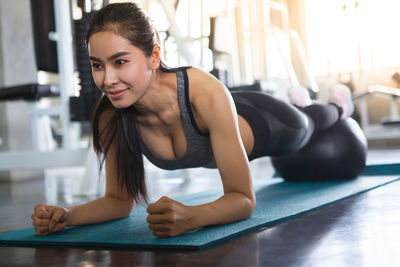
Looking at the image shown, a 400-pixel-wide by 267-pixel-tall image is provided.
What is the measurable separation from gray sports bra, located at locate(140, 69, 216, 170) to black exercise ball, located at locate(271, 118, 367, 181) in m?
0.81

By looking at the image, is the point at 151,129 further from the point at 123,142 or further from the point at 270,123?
the point at 270,123

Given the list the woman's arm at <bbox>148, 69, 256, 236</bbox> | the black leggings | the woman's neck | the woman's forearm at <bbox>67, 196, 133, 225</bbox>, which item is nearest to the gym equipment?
the black leggings

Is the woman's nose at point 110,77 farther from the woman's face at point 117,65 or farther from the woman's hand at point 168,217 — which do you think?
the woman's hand at point 168,217

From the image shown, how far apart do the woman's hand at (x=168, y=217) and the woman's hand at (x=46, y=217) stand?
276 mm

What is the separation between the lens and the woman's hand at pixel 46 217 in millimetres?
1164

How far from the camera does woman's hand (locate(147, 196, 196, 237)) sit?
984mm

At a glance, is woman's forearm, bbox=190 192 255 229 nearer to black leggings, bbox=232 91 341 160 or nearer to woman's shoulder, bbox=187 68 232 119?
woman's shoulder, bbox=187 68 232 119

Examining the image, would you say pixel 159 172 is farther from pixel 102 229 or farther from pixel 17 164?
pixel 102 229

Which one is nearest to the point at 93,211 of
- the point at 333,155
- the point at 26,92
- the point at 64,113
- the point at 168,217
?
the point at 168,217

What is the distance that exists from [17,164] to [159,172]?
1191 millimetres

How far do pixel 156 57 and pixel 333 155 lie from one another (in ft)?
3.87

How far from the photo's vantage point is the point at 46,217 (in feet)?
3.85

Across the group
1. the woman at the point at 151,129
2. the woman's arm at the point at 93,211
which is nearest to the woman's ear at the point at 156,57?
the woman at the point at 151,129

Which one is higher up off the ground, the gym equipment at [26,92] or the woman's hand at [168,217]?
the gym equipment at [26,92]
